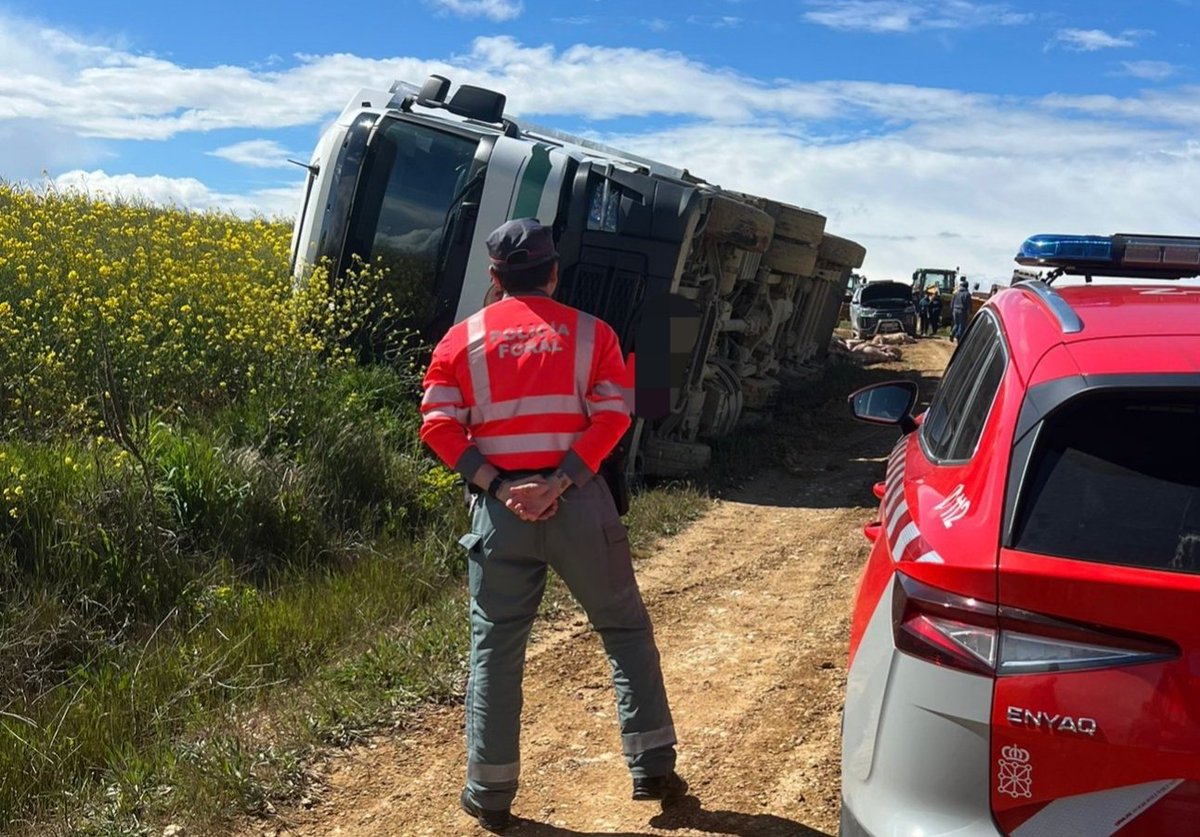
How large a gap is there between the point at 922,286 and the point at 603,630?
113 ft

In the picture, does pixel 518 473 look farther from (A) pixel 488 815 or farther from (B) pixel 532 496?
(A) pixel 488 815

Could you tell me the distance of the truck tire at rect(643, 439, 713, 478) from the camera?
348 inches

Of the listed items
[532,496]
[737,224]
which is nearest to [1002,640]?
[532,496]

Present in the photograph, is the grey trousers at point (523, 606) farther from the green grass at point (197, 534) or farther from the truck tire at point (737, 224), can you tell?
the truck tire at point (737, 224)

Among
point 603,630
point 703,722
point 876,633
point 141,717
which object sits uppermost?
point 876,633

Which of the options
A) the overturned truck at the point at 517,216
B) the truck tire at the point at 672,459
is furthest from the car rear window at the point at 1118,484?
the truck tire at the point at 672,459

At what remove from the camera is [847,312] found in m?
33.6

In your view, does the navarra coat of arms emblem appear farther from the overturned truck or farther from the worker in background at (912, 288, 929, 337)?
the worker in background at (912, 288, 929, 337)

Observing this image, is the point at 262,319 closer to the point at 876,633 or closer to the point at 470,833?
the point at 470,833

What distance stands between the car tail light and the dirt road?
1.60m

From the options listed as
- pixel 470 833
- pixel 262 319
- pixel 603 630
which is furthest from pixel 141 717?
pixel 262 319

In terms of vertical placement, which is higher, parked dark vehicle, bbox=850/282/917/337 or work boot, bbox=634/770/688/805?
parked dark vehicle, bbox=850/282/917/337

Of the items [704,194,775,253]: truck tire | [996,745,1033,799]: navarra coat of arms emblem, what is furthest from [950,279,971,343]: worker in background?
A: [996,745,1033,799]: navarra coat of arms emblem

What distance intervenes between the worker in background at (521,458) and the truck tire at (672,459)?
5436mm
